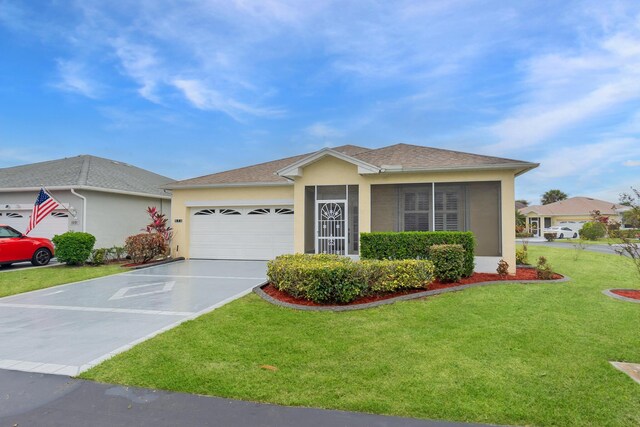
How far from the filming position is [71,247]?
43.4ft

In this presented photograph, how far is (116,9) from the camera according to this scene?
35.9 feet

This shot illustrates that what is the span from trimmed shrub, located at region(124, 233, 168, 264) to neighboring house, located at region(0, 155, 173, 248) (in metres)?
3.08

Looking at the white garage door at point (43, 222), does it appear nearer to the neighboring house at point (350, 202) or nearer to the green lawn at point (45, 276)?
the green lawn at point (45, 276)

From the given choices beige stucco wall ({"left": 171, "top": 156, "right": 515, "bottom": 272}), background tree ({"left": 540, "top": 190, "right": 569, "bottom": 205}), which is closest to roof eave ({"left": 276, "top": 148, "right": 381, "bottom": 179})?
beige stucco wall ({"left": 171, "top": 156, "right": 515, "bottom": 272})

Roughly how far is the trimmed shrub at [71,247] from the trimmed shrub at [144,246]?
152 cm

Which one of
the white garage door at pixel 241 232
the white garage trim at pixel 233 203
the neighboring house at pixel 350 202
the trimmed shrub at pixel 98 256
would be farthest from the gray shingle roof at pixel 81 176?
the neighboring house at pixel 350 202

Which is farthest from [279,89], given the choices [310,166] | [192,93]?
[310,166]

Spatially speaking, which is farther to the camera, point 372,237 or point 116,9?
point 116,9

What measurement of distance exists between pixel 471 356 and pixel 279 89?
14.4m

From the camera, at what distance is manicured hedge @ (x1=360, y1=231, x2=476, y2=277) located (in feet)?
31.1

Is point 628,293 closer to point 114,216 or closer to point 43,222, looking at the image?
point 114,216

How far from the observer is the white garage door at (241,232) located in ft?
48.1

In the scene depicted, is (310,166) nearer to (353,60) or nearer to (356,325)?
(353,60)

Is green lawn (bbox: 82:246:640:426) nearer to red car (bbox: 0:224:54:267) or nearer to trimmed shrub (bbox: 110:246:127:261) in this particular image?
trimmed shrub (bbox: 110:246:127:261)
